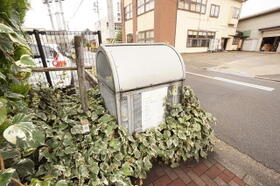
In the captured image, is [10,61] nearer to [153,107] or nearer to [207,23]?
[153,107]

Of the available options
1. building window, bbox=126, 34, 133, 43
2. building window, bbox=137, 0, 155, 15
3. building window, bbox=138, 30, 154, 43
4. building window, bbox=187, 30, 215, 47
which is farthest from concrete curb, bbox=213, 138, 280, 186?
building window, bbox=126, 34, 133, 43

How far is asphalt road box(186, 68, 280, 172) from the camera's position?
2.41m

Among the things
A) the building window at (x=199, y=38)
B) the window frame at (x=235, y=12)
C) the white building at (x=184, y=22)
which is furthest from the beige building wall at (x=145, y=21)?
the window frame at (x=235, y=12)

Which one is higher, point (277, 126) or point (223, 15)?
point (223, 15)

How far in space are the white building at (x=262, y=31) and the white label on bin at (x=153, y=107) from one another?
81.3ft

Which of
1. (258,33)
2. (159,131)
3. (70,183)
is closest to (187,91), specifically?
(159,131)

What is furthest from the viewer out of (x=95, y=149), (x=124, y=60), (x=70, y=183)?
(x=124, y=60)

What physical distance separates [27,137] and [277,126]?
169 inches

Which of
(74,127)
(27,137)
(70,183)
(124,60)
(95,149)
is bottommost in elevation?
(70,183)

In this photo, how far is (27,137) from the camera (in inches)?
28.0

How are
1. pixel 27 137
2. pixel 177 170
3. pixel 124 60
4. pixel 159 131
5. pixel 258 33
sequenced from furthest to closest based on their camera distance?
1. pixel 258 33
2. pixel 159 131
3. pixel 177 170
4. pixel 124 60
5. pixel 27 137

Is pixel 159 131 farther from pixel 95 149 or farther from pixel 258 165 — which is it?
pixel 258 165

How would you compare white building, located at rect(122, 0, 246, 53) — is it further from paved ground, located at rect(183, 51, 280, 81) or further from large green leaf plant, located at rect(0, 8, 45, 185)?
large green leaf plant, located at rect(0, 8, 45, 185)

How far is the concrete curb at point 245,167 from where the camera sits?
6.03 feet
